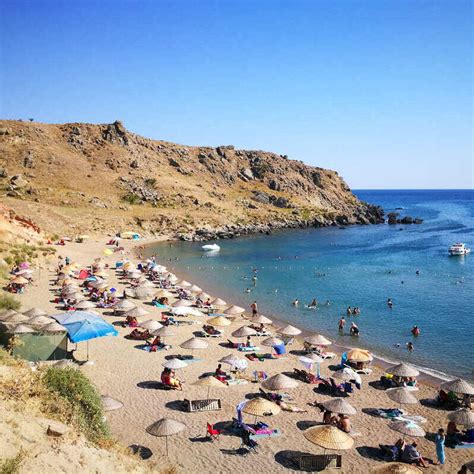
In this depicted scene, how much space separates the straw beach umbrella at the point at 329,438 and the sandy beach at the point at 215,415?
900 mm

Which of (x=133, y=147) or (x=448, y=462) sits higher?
(x=133, y=147)

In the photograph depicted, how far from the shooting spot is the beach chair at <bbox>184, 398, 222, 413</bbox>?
55.1 ft

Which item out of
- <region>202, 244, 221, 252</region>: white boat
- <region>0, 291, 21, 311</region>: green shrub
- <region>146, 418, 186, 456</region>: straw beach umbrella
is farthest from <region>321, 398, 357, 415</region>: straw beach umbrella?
<region>202, 244, 221, 252</region>: white boat

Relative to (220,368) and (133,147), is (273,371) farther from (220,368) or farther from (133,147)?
(133,147)

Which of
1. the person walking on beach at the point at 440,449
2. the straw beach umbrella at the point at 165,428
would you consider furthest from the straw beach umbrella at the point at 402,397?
the straw beach umbrella at the point at 165,428

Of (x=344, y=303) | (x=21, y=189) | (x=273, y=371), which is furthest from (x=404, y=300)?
(x=21, y=189)

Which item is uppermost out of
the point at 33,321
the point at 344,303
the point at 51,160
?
the point at 51,160

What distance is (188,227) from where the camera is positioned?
268 ft

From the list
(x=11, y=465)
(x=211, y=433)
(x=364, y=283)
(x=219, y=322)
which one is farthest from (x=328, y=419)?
(x=364, y=283)

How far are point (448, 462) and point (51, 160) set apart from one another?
92066mm

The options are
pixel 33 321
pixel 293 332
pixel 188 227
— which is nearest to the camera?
pixel 33 321

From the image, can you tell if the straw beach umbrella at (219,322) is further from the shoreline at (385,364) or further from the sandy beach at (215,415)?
the shoreline at (385,364)

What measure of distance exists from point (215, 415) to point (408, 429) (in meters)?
6.79

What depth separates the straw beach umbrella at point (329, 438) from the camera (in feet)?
44.8
